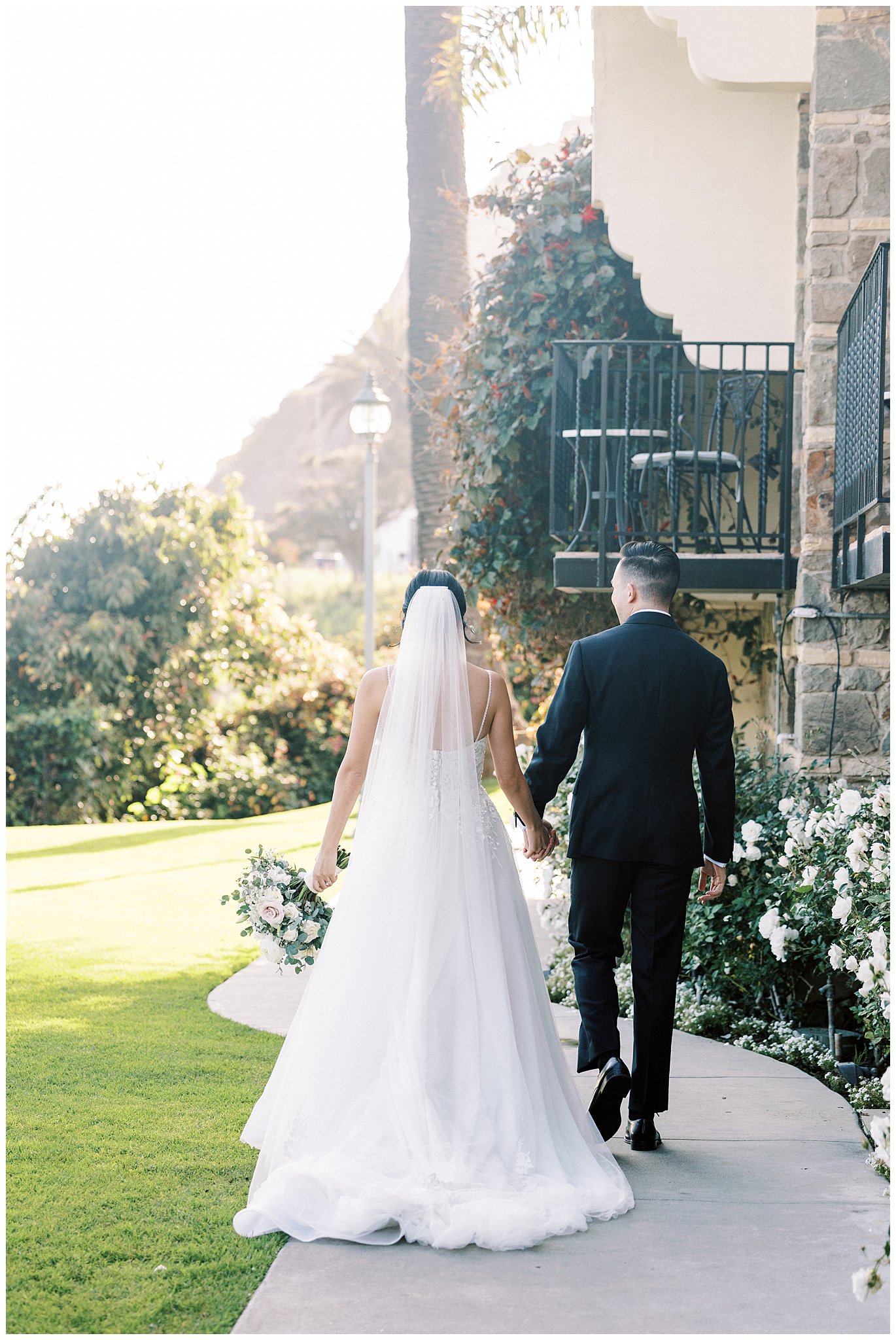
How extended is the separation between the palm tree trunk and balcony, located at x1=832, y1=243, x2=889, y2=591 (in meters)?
6.01

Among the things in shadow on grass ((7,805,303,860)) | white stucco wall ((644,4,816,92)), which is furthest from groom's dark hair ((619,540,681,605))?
shadow on grass ((7,805,303,860))

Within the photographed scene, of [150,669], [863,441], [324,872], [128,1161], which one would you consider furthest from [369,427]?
[128,1161]

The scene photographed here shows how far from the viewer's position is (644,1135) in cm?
405

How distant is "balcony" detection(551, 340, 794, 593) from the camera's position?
697 cm

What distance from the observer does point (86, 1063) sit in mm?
5090

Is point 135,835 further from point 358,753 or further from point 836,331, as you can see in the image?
point 358,753

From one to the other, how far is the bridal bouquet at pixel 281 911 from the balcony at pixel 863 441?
2.55 m

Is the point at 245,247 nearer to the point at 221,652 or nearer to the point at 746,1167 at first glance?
the point at 221,652

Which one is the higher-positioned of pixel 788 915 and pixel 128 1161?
pixel 788 915

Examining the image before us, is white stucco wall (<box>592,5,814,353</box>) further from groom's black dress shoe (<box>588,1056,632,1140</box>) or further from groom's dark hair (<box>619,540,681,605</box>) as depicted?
groom's black dress shoe (<box>588,1056,632,1140</box>)

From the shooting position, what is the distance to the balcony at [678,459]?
6973 millimetres

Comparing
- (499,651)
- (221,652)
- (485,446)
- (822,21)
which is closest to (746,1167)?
(822,21)

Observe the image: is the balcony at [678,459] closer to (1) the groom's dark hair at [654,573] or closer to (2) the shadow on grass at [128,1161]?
(1) the groom's dark hair at [654,573]

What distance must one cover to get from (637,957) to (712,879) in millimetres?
431
